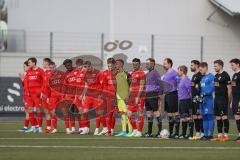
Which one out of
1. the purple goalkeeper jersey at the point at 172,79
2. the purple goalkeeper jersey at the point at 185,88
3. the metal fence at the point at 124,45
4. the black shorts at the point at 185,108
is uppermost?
the metal fence at the point at 124,45

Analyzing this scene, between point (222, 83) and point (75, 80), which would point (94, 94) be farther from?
point (222, 83)

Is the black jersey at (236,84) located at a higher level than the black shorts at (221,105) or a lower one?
higher

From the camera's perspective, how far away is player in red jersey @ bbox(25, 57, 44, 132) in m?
25.1

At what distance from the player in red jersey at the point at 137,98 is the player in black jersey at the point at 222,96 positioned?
2.53 meters

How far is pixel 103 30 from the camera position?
37562mm

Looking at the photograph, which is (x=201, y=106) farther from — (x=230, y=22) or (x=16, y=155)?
(x=230, y=22)

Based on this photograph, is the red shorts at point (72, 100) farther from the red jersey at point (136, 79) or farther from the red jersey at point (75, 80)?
the red jersey at point (136, 79)

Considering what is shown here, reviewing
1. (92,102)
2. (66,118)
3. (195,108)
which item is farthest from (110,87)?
(195,108)

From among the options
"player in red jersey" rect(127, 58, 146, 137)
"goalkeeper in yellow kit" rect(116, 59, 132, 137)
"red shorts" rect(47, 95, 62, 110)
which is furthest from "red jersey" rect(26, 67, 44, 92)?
"player in red jersey" rect(127, 58, 146, 137)

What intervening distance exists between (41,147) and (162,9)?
1956 cm

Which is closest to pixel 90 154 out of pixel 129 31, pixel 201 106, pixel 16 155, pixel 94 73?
pixel 16 155

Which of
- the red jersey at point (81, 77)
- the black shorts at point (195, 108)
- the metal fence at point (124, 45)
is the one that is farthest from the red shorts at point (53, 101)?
the metal fence at point (124, 45)

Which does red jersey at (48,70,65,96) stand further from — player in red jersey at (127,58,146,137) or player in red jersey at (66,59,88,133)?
player in red jersey at (127,58,146,137)

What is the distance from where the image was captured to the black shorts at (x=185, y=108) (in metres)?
22.8
